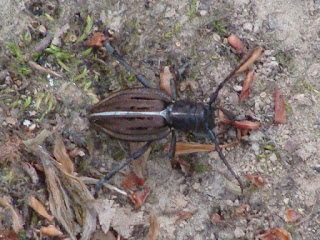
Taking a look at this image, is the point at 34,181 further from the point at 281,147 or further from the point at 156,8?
the point at 281,147

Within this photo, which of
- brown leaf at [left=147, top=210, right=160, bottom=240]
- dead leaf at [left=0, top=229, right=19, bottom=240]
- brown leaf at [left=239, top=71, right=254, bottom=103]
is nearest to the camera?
dead leaf at [left=0, top=229, right=19, bottom=240]

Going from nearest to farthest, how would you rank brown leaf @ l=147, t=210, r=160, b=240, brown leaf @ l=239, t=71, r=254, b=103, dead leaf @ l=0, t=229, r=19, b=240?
1. dead leaf @ l=0, t=229, r=19, b=240
2. brown leaf @ l=147, t=210, r=160, b=240
3. brown leaf @ l=239, t=71, r=254, b=103

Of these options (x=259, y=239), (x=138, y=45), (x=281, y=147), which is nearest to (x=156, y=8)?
(x=138, y=45)

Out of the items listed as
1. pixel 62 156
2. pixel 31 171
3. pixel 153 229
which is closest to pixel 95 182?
pixel 62 156

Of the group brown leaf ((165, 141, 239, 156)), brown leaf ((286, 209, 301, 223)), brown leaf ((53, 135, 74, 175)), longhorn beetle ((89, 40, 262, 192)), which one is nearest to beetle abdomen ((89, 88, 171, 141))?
longhorn beetle ((89, 40, 262, 192))

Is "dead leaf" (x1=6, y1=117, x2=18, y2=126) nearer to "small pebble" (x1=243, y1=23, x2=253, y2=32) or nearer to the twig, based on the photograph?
the twig

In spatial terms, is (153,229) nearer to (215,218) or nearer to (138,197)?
(138,197)
